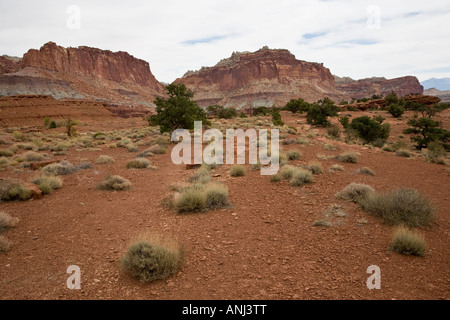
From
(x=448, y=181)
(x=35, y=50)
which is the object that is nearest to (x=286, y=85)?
(x=35, y=50)

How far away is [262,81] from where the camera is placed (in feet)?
398

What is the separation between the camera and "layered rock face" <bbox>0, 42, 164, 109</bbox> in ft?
220

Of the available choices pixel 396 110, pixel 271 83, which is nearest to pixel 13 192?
pixel 396 110

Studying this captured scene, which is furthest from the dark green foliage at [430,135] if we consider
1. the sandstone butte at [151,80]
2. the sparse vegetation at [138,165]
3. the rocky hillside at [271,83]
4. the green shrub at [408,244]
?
the rocky hillside at [271,83]

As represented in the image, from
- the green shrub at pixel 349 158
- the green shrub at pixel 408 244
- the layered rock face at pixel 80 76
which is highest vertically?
the layered rock face at pixel 80 76

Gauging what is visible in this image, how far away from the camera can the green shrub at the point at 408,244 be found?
3945 millimetres

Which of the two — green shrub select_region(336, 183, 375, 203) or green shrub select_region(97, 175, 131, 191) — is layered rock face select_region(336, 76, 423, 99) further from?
green shrub select_region(97, 175, 131, 191)

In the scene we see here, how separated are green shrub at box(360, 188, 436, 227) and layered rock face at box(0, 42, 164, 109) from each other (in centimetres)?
7977

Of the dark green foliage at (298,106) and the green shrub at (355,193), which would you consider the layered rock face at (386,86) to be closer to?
the dark green foliage at (298,106)

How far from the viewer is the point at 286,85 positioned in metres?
116

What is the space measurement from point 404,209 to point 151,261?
502cm

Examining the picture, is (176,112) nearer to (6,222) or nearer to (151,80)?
(6,222)

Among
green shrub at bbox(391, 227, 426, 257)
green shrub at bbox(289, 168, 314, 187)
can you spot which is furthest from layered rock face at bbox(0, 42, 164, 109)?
green shrub at bbox(391, 227, 426, 257)
